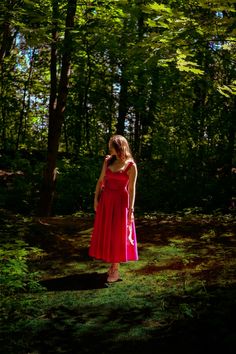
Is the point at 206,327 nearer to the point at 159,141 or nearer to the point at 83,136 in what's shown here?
the point at 159,141

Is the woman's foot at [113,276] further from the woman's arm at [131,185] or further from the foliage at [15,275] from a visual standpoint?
the foliage at [15,275]

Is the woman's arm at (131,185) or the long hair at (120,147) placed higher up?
the long hair at (120,147)

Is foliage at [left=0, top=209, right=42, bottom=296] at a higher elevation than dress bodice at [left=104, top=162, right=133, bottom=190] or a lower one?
lower

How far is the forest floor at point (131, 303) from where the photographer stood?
4027 mm

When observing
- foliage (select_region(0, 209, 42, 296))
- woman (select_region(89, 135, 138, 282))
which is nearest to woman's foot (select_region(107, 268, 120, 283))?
woman (select_region(89, 135, 138, 282))

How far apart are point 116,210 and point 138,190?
948cm

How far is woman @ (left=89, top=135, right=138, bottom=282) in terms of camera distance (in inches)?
240

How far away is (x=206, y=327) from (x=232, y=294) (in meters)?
1.04

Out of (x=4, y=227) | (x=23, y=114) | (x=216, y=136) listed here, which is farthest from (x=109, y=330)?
(x=23, y=114)

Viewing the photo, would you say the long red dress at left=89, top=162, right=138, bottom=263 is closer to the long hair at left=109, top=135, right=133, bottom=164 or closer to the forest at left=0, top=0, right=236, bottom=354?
the long hair at left=109, top=135, right=133, bottom=164

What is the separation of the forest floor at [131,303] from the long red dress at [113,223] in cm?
41

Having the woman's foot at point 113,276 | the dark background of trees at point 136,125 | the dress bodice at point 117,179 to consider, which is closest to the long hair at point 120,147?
the dress bodice at point 117,179

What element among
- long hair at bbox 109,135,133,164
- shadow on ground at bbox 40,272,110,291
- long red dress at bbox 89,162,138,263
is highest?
long hair at bbox 109,135,133,164

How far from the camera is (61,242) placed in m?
8.45
